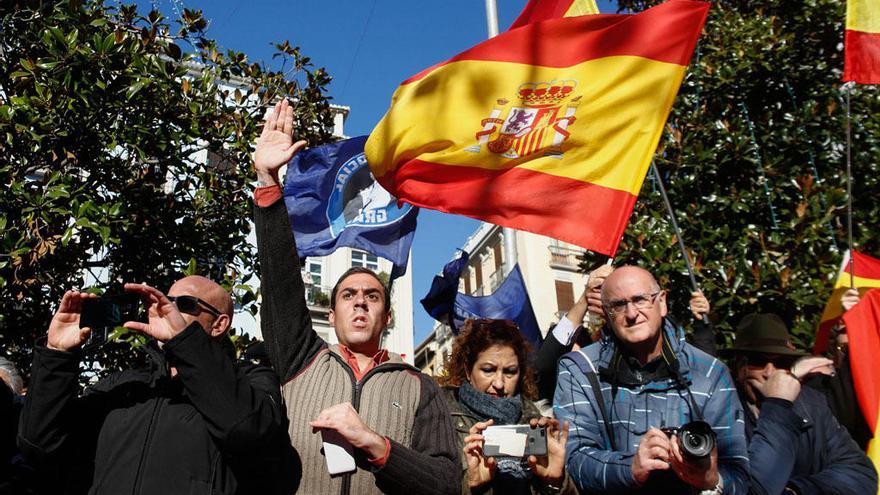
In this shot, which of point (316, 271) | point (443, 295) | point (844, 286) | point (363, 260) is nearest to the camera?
point (844, 286)

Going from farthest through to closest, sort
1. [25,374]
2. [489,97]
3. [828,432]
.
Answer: [25,374] → [489,97] → [828,432]

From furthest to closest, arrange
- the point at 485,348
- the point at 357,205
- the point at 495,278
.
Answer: the point at 495,278 < the point at 357,205 < the point at 485,348

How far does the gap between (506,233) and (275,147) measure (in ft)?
12.8

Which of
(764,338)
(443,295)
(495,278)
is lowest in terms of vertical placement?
(764,338)

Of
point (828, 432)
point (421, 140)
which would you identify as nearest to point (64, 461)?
point (421, 140)

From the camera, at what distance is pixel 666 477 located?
2861 millimetres

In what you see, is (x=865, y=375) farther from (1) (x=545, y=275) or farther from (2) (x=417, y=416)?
(1) (x=545, y=275)

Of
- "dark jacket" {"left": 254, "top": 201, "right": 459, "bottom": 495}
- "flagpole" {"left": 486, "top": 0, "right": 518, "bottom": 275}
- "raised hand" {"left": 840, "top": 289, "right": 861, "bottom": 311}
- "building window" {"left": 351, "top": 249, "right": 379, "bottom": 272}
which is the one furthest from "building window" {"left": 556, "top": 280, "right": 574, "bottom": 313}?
"dark jacket" {"left": 254, "top": 201, "right": 459, "bottom": 495}

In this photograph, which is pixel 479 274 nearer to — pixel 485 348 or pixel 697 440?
pixel 485 348

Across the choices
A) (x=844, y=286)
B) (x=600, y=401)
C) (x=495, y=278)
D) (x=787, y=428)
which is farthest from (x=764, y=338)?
(x=495, y=278)

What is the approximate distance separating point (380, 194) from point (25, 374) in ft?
10.3

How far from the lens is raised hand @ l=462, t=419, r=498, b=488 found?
2.96 meters

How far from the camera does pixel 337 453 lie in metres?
2.51

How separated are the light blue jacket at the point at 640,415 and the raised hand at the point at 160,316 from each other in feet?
5.48
